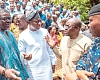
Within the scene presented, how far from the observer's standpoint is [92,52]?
8.18 ft

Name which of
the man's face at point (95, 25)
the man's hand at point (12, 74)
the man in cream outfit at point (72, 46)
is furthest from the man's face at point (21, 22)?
the man's face at point (95, 25)

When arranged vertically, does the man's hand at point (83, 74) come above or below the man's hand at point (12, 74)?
above

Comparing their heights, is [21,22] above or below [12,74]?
below

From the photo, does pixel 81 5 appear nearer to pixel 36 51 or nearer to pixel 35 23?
pixel 35 23

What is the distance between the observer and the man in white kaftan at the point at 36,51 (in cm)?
474

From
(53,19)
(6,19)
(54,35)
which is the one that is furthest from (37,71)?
A: (53,19)

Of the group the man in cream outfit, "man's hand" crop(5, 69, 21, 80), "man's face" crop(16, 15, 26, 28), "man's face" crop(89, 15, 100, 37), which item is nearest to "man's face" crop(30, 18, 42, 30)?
the man in cream outfit

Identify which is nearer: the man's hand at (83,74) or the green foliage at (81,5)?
the man's hand at (83,74)

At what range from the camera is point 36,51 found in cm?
474

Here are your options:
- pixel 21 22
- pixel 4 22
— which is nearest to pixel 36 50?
A: pixel 4 22

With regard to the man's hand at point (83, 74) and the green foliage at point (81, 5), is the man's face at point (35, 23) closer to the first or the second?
the man's hand at point (83, 74)

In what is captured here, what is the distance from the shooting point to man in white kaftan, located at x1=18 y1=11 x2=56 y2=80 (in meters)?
4.74

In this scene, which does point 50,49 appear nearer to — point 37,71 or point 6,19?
point 37,71

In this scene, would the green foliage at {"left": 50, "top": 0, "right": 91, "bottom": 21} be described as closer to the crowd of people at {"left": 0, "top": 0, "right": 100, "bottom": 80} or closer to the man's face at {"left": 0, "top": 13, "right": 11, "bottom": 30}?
the crowd of people at {"left": 0, "top": 0, "right": 100, "bottom": 80}
